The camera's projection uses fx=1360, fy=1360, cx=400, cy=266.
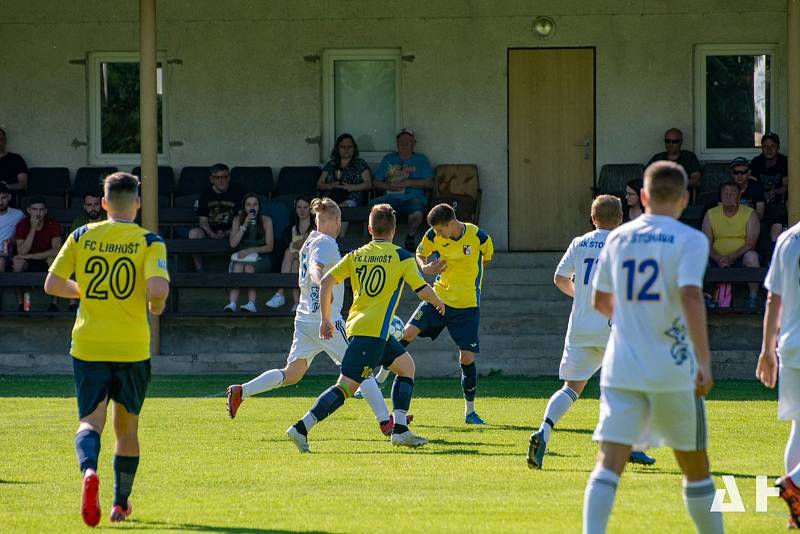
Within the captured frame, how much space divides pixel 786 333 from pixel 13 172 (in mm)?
14909

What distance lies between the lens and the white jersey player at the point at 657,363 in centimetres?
557

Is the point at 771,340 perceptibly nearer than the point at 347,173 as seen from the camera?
Yes

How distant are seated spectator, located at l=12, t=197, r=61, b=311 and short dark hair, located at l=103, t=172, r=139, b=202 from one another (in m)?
11.4

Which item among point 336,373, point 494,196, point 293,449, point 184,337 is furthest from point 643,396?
point 494,196

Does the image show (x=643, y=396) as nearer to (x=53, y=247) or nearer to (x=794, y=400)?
(x=794, y=400)

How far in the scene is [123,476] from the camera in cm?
690

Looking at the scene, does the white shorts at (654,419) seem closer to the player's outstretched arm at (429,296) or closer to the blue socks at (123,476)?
the blue socks at (123,476)

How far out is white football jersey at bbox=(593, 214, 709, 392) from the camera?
18.2 ft

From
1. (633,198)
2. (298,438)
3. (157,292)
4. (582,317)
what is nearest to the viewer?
(157,292)

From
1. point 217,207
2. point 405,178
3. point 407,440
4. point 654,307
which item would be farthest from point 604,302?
point 405,178

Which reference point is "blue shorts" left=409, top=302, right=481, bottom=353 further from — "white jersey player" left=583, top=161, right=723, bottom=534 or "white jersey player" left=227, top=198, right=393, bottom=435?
"white jersey player" left=583, top=161, right=723, bottom=534

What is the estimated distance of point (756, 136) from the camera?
20062 mm

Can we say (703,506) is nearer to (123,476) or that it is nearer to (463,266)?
(123,476)

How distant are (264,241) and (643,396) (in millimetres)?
12538
